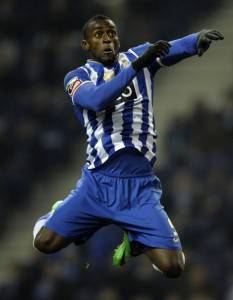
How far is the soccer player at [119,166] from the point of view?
7.02 m

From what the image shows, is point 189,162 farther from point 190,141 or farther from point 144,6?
point 144,6

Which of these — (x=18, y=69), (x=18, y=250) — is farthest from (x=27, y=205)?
(x=18, y=69)

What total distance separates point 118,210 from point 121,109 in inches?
25.7

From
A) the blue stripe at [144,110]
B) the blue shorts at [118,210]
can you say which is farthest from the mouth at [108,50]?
the blue shorts at [118,210]

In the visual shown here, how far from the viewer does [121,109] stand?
7039mm

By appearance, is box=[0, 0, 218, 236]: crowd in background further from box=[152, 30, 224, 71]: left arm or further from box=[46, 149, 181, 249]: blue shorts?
box=[152, 30, 224, 71]: left arm

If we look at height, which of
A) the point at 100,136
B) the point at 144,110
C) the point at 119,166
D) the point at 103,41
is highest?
the point at 103,41

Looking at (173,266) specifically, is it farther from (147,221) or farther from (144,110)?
(144,110)

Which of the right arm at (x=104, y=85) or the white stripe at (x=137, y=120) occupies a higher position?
the right arm at (x=104, y=85)

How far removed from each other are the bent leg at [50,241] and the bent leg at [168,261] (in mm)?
606

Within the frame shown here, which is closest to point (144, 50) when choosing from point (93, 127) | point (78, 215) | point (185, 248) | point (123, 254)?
point (93, 127)

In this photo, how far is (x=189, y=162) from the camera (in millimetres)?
11805

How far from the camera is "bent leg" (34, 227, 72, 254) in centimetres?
719

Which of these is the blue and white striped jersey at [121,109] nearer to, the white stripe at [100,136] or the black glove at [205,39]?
the white stripe at [100,136]
